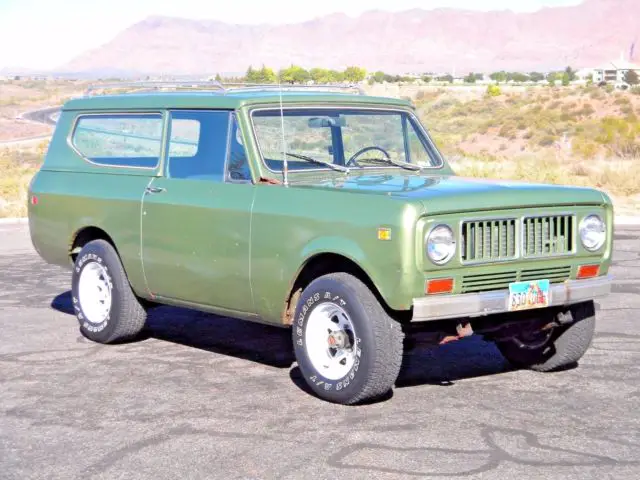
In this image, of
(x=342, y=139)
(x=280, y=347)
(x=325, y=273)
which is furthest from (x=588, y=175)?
(x=325, y=273)

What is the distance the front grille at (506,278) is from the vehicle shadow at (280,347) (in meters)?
0.48

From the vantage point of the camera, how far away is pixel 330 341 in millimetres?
6637

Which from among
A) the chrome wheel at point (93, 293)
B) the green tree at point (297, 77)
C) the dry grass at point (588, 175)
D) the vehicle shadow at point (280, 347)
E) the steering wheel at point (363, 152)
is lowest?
the dry grass at point (588, 175)

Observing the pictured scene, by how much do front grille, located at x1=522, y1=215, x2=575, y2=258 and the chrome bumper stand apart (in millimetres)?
223

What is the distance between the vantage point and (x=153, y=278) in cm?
802

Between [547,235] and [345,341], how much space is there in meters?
1.38

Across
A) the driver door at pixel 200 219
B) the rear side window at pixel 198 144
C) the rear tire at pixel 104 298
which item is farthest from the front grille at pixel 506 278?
the rear tire at pixel 104 298

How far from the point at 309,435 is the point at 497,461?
1049 millimetres

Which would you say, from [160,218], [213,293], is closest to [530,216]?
[213,293]

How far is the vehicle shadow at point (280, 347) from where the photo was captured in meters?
7.36

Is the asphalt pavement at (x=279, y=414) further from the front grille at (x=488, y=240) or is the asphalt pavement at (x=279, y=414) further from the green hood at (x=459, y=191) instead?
the green hood at (x=459, y=191)

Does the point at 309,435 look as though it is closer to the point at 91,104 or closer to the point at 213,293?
the point at 213,293

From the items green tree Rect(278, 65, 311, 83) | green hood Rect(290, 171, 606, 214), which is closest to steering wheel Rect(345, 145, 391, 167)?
green hood Rect(290, 171, 606, 214)

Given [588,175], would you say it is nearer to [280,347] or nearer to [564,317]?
[280,347]
